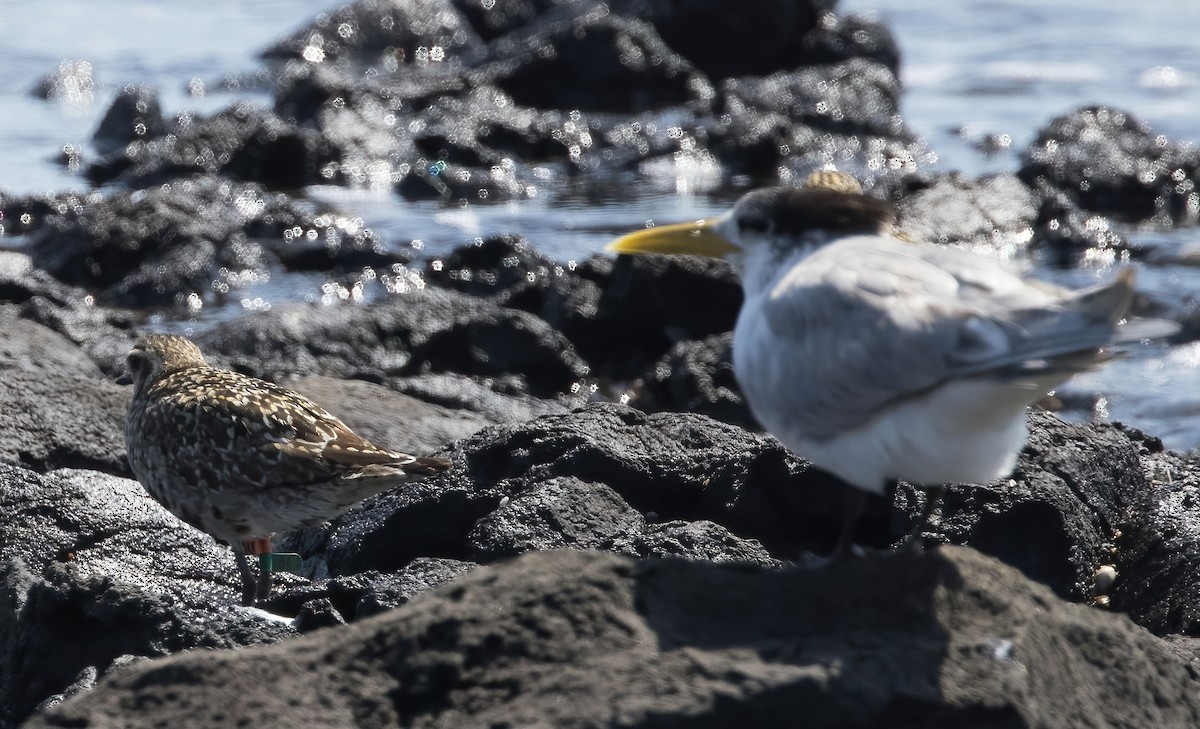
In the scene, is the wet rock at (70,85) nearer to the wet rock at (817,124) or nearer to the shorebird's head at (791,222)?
the wet rock at (817,124)

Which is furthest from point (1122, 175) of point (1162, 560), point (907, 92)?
point (1162, 560)

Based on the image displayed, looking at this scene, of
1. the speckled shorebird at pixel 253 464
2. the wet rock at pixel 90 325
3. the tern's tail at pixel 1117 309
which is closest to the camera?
the tern's tail at pixel 1117 309

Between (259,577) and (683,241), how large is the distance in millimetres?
2793

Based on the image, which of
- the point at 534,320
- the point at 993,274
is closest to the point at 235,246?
the point at 534,320

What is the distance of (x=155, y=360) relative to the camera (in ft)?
27.3

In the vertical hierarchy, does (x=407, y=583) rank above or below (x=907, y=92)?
below

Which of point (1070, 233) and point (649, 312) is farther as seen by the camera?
point (1070, 233)

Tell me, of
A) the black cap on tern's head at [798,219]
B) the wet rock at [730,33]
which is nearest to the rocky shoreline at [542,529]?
the black cap on tern's head at [798,219]

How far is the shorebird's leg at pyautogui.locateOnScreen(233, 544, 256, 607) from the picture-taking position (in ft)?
22.5

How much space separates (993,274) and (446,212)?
13.8 meters

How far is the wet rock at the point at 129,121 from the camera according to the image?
21.3 metres

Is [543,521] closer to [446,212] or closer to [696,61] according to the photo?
[446,212]

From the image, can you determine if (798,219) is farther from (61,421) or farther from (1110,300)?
(61,421)

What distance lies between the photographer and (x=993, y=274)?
190 inches
